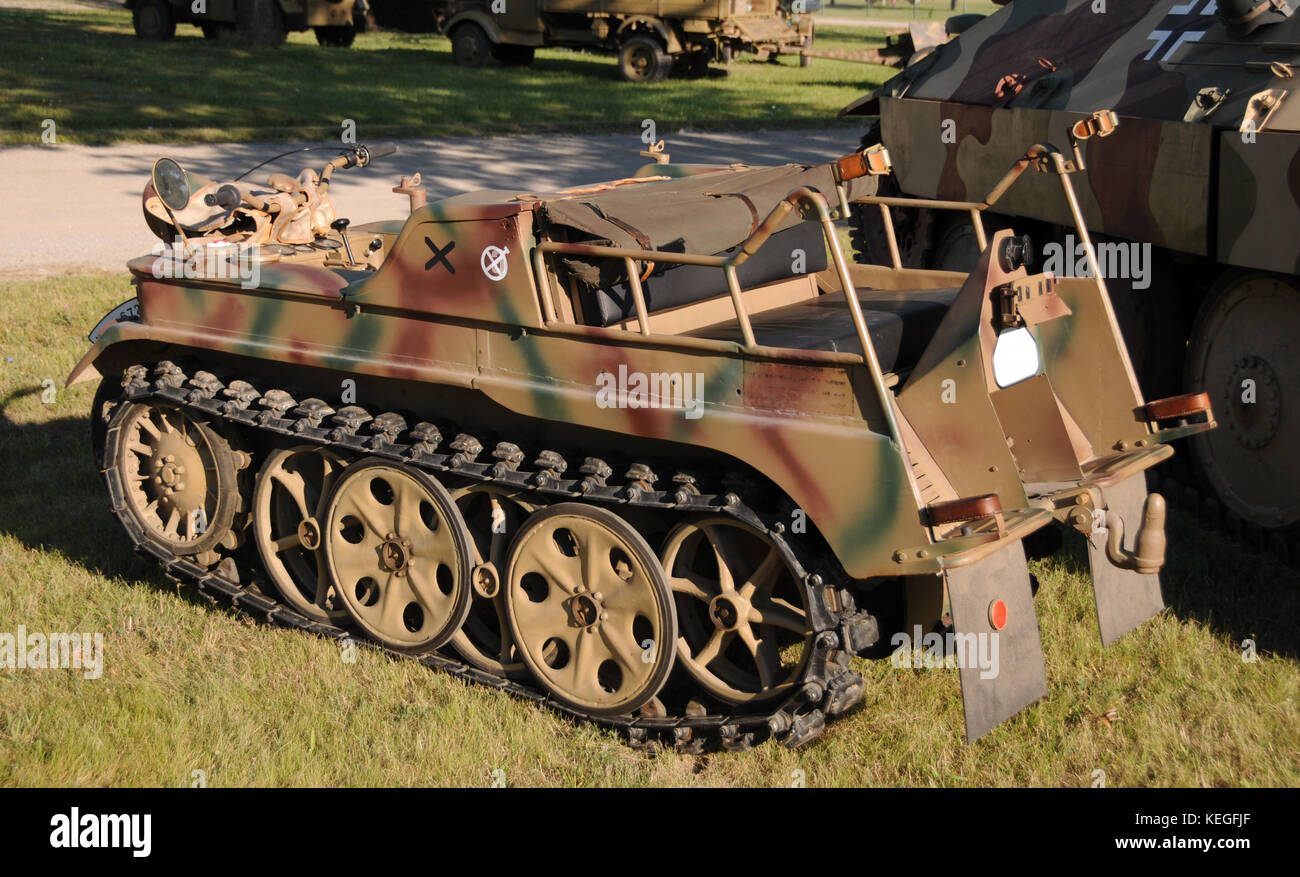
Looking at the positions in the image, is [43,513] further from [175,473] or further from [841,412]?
[841,412]

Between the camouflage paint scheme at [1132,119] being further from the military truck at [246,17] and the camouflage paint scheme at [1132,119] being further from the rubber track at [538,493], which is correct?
the military truck at [246,17]

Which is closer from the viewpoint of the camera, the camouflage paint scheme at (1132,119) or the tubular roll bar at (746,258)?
the tubular roll bar at (746,258)

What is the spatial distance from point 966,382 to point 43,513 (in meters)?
5.14

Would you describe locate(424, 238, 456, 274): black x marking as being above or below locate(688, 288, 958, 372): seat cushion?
above

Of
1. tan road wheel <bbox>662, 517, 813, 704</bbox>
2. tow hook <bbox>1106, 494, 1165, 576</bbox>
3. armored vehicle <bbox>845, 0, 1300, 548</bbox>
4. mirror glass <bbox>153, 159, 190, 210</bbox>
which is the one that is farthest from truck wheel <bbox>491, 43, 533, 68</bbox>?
tow hook <bbox>1106, 494, 1165, 576</bbox>

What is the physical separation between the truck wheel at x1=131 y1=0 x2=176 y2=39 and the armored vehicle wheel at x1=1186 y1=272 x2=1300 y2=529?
87.3 ft

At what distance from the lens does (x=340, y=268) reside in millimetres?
6301

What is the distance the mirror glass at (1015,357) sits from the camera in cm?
486

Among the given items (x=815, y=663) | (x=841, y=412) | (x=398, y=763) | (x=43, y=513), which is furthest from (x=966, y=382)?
(x=43, y=513)

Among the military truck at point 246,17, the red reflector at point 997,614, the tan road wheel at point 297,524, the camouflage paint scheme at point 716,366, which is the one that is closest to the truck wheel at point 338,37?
the military truck at point 246,17

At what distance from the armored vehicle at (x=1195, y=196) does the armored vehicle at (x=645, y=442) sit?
149 centimetres

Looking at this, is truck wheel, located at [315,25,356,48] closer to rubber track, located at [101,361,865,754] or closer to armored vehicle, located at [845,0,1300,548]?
armored vehicle, located at [845,0,1300,548]

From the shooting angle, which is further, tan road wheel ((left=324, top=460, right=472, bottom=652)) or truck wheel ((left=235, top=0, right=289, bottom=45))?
truck wheel ((left=235, top=0, right=289, bottom=45))

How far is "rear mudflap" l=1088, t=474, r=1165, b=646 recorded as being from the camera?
17.5 ft
